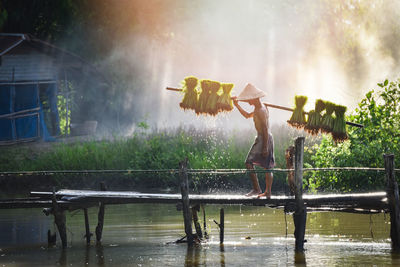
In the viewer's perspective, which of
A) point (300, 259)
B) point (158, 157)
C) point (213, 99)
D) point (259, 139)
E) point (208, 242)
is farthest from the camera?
point (158, 157)

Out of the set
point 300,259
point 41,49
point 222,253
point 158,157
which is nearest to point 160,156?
point 158,157

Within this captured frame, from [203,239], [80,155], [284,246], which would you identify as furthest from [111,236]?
[80,155]

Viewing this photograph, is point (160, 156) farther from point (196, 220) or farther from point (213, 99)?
point (213, 99)

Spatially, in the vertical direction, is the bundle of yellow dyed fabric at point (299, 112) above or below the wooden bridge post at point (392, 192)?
above

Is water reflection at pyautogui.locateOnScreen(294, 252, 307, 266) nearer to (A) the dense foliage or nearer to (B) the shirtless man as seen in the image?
(B) the shirtless man

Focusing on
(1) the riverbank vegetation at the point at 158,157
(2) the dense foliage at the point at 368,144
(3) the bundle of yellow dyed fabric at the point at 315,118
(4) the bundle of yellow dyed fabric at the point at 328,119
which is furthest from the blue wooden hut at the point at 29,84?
(4) the bundle of yellow dyed fabric at the point at 328,119

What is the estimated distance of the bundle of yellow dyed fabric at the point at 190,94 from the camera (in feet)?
38.5

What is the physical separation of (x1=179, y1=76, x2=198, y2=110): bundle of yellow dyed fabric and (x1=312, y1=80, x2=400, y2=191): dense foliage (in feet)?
12.6

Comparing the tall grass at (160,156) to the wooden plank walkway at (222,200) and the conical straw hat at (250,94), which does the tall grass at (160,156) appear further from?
the conical straw hat at (250,94)

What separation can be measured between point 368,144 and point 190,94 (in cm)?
459

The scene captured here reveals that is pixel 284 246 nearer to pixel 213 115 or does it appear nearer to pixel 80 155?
pixel 213 115

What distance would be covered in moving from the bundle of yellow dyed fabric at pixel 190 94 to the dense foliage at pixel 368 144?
3.84m

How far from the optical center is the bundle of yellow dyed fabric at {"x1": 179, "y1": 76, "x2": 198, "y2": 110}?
38.5 feet

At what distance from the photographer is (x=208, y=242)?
12.5 meters
